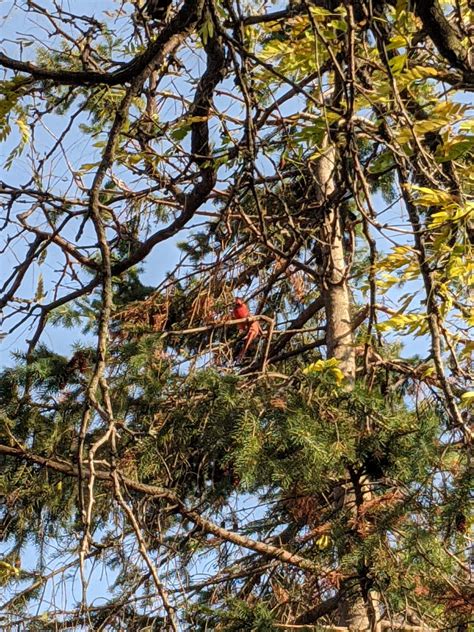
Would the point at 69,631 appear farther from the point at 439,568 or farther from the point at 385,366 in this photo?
the point at 385,366

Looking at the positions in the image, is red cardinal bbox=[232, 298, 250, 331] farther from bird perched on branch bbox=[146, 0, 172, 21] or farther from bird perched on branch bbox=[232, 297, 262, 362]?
bird perched on branch bbox=[146, 0, 172, 21]

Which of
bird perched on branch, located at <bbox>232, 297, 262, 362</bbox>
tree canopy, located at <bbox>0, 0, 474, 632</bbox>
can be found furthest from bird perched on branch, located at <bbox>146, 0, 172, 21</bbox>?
bird perched on branch, located at <bbox>232, 297, 262, 362</bbox>

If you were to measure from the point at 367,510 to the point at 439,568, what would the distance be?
565 millimetres

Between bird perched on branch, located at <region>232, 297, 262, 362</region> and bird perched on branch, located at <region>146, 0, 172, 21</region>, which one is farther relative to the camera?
bird perched on branch, located at <region>232, 297, 262, 362</region>

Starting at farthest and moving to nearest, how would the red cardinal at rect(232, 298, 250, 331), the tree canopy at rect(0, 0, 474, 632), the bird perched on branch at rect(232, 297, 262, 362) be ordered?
the red cardinal at rect(232, 298, 250, 331), the bird perched on branch at rect(232, 297, 262, 362), the tree canopy at rect(0, 0, 474, 632)

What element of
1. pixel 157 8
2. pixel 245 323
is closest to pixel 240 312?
pixel 245 323

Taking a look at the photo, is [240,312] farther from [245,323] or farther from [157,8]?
[157,8]

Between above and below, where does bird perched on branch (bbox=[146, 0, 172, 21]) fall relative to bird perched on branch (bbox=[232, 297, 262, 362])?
below

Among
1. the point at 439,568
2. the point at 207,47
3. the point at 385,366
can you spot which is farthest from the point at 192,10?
the point at 385,366

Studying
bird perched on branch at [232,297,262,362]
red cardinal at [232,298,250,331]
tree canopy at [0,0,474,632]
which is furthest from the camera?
red cardinal at [232,298,250,331]

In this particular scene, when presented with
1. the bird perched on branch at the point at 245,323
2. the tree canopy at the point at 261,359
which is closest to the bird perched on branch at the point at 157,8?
the tree canopy at the point at 261,359

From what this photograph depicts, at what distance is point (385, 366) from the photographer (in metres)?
5.11

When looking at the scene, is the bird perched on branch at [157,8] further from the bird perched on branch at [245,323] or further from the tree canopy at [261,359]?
the bird perched on branch at [245,323]

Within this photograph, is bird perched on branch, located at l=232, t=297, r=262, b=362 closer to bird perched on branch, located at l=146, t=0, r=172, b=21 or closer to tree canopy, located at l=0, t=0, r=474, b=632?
tree canopy, located at l=0, t=0, r=474, b=632
